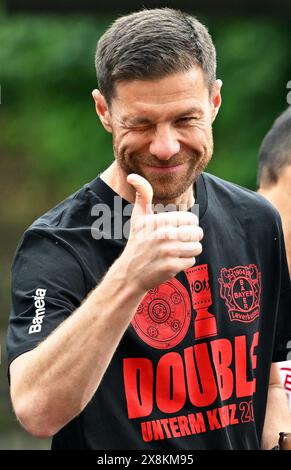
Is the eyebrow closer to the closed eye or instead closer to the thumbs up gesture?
the closed eye

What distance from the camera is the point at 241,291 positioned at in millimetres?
3336

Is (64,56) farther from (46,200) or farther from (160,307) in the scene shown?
(160,307)

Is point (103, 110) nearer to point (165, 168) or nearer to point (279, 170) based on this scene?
point (165, 168)

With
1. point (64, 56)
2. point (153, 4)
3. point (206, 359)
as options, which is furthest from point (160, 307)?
point (64, 56)

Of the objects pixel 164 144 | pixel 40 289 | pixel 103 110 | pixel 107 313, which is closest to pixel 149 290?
pixel 107 313

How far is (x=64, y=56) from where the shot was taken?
10.4 meters

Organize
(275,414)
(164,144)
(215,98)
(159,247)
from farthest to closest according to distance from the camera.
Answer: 1. (275,414)
2. (215,98)
3. (164,144)
4. (159,247)

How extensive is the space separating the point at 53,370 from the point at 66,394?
0.23ft

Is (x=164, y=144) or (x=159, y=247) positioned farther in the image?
(x=164, y=144)

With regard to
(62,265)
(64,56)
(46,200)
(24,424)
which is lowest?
(24,424)

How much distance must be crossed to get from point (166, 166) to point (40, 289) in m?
0.49

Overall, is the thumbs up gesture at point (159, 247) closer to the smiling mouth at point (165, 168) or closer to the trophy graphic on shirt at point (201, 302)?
the smiling mouth at point (165, 168)

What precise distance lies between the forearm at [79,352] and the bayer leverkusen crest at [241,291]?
641 mm

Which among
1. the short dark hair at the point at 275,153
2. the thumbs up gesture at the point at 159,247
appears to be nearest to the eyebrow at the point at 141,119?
the thumbs up gesture at the point at 159,247
